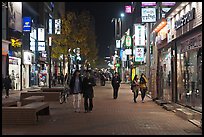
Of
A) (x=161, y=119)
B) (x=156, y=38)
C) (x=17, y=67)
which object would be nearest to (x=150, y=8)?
(x=156, y=38)

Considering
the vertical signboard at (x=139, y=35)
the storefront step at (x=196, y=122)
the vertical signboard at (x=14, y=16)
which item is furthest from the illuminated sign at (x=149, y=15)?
the vertical signboard at (x=14, y=16)

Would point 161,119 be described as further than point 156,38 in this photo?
No

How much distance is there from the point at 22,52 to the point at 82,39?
323 inches

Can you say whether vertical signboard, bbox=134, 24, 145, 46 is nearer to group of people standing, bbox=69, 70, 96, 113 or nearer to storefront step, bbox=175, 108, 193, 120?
group of people standing, bbox=69, 70, 96, 113

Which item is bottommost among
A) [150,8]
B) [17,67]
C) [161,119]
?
[161,119]

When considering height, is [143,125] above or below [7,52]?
below

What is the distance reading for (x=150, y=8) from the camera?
25672 mm

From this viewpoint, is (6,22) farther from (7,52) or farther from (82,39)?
(82,39)

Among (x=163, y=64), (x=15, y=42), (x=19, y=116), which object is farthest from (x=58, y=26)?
(x=19, y=116)

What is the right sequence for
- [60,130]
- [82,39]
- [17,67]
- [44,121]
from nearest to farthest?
[60,130], [44,121], [17,67], [82,39]

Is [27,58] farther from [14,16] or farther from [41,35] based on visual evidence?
[14,16]

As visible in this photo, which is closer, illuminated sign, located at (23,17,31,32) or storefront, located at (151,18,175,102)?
storefront, located at (151,18,175,102)

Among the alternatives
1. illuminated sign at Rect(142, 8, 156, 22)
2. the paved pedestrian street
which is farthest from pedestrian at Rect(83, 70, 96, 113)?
illuminated sign at Rect(142, 8, 156, 22)

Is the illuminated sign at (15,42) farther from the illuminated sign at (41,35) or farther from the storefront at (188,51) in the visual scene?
the storefront at (188,51)
